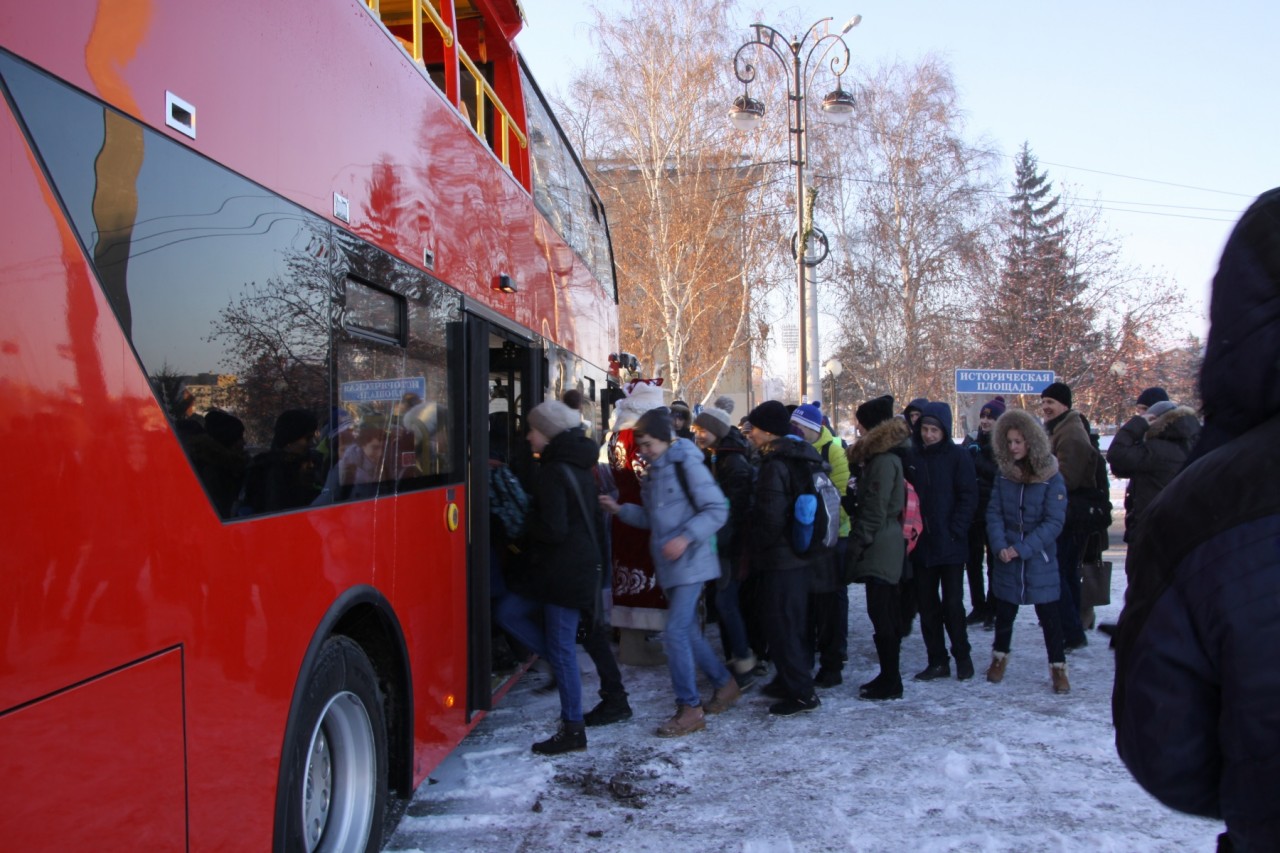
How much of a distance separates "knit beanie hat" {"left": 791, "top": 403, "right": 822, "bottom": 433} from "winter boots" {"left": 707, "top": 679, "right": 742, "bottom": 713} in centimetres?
167

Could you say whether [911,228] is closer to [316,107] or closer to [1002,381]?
[1002,381]

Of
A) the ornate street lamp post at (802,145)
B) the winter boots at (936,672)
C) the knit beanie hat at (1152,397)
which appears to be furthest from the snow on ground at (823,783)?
the ornate street lamp post at (802,145)

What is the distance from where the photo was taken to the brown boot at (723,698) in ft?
17.8

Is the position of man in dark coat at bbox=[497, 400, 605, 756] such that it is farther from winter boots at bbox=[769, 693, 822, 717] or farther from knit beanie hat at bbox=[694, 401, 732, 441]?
knit beanie hat at bbox=[694, 401, 732, 441]

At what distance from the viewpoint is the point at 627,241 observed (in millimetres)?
27281

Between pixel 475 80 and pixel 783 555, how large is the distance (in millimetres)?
3166

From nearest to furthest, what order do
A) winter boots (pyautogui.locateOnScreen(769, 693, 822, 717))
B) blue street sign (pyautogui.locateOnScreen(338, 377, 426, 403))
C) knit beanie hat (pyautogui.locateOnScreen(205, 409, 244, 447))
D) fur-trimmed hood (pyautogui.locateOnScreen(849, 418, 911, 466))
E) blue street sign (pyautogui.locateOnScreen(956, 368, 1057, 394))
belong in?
1. knit beanie hat (pyautogui.locateOnScreen(205, 409, 244, 447))
2. blue street sign (pyautogui.locateOnScreen(338, 377, 426, 403))
3. winter boots (pyautogui.locateOnScreen(769, 693, 822, 717))
4. fur-trimmed hood (pyautogui.locateOnScreen(849, 418, 911, 466))
5. blue street sign (pyautogui.locateOnScreen(956, 368, 1057, 394))

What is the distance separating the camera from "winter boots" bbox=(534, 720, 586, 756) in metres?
4.65

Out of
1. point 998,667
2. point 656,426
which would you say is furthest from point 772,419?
→ point 998,667

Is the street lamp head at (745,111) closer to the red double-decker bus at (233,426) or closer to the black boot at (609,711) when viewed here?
the red double-decker bus at (233,426)

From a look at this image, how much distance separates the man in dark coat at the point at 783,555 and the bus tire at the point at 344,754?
2.51 meters

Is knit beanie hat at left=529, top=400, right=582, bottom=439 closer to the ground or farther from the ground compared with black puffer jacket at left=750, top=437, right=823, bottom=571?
farther from the ground

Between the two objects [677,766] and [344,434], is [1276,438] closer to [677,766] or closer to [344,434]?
[344,434]

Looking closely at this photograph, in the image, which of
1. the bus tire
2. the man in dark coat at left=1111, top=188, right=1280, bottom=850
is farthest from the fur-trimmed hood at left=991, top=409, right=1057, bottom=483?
the man in dark coat at left=1111, top=188, right=1280, bottom=850
